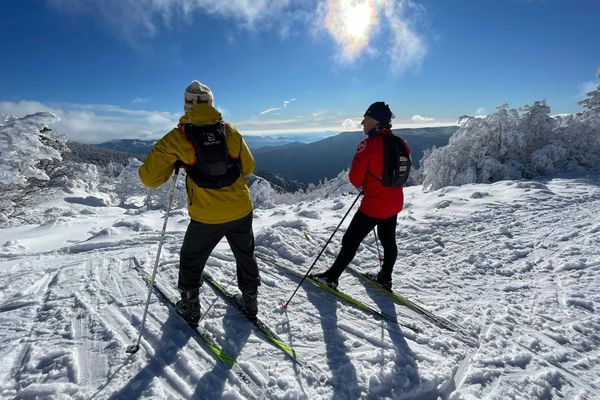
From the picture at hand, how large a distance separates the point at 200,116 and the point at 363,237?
8.52 ft

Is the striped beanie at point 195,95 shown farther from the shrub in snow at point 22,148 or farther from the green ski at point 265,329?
the shrub in snow at point 22,148

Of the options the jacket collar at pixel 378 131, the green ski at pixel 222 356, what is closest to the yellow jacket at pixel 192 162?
the green ski at pixel 222 356

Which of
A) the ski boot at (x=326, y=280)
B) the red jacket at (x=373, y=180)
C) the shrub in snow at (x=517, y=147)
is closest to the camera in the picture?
the red jacket at (x=373, y=180)

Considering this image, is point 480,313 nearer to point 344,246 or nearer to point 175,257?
point 344,246

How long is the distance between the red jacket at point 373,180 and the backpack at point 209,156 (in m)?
1.66

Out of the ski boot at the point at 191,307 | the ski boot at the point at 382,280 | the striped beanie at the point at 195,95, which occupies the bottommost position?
the ski boot at the point at 382,280

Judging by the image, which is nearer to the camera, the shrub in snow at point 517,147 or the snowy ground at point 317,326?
the snowy ground at point 317,326

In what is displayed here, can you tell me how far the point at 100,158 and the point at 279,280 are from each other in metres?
169

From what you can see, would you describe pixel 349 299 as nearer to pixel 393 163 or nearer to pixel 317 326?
pixel 317 326

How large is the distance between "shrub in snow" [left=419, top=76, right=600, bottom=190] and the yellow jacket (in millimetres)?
16851

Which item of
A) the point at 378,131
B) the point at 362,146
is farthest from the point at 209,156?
the point at 378,131

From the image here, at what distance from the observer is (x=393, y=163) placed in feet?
13.2

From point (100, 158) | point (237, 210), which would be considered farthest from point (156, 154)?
point (100, 158)

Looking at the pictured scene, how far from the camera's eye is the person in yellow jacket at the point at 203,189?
→ 9.43 feet
